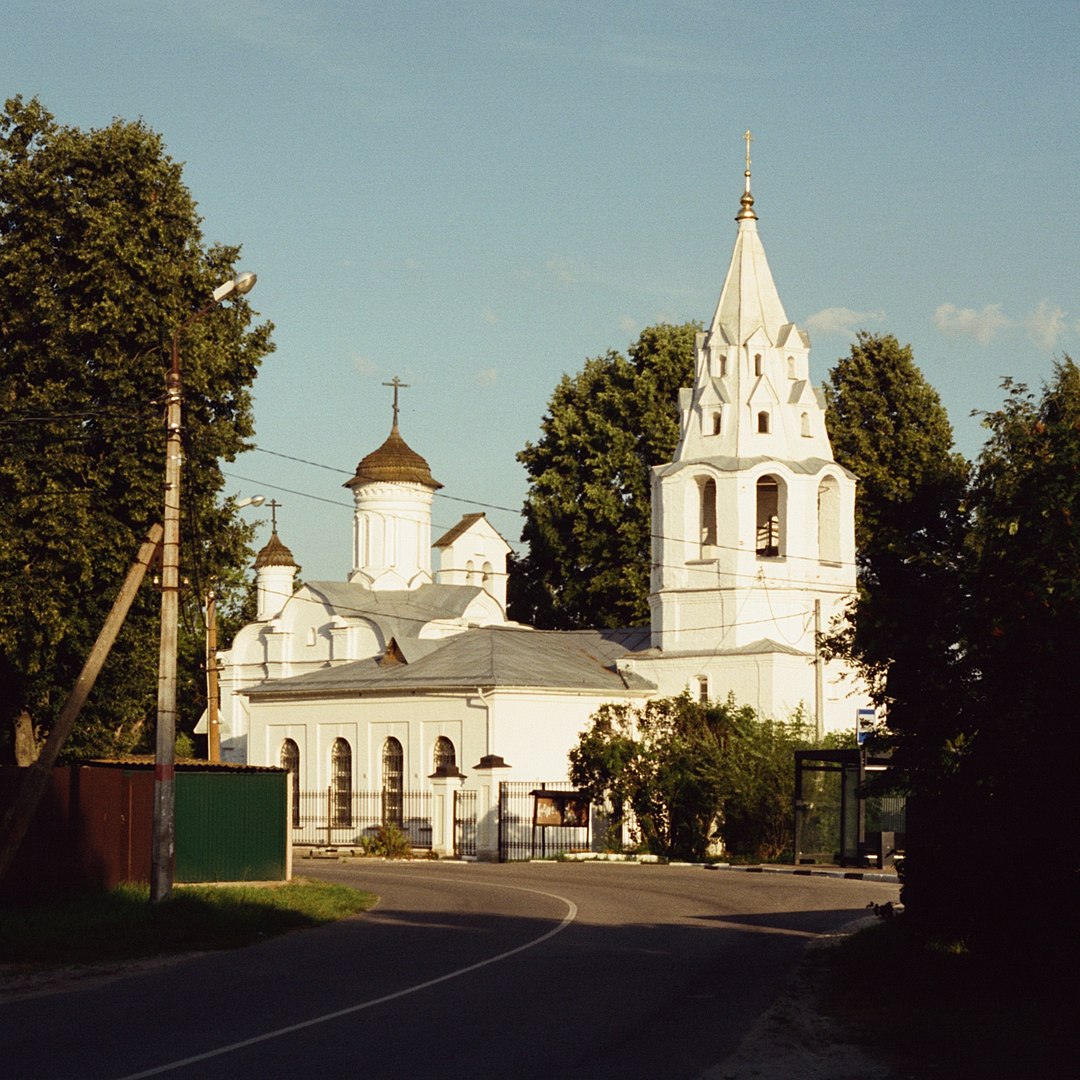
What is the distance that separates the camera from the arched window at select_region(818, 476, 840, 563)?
2104 inches

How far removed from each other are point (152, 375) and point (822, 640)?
896 inches

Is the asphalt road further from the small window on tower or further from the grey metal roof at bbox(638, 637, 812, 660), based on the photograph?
the small window on tower

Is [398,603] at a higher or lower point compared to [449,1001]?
higher

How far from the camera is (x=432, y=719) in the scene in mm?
51562

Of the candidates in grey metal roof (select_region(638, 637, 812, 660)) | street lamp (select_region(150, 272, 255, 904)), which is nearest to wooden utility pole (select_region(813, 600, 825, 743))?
grey metal roof (select_region(638, 637, 812, 660))

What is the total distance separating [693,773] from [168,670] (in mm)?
23569

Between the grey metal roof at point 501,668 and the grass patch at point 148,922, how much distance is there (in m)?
23.3

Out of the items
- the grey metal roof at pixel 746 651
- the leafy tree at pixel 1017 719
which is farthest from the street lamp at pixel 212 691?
the leafy tree at pixel 1017 719

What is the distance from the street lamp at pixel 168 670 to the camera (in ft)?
77.8

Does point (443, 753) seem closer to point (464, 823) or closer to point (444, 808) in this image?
point (444, 808)

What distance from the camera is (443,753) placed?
169 feet

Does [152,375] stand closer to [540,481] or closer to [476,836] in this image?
[476,836]

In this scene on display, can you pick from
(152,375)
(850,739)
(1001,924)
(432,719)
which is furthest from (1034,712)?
(432,719)

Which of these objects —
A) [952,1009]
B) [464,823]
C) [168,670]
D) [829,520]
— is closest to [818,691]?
[829,520]
